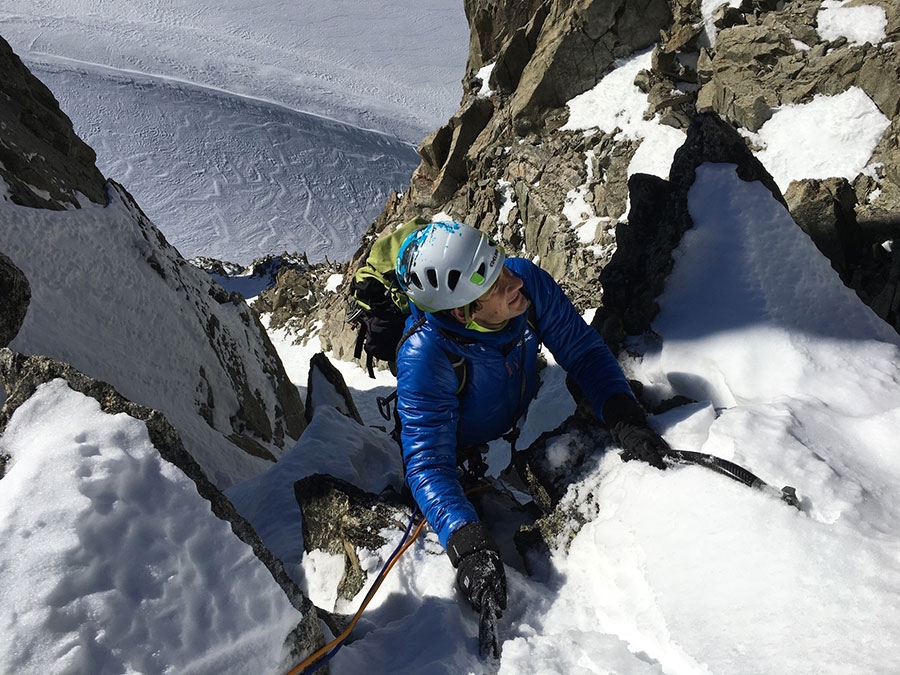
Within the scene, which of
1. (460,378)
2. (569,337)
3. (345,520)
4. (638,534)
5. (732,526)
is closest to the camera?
(732,526)

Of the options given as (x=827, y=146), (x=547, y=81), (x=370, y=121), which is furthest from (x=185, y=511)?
(x=370, y=121)

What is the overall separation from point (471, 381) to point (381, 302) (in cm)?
117

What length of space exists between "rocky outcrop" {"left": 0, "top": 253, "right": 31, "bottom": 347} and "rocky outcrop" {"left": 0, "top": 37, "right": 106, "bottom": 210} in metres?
2.35

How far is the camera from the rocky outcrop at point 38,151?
22.7 feet

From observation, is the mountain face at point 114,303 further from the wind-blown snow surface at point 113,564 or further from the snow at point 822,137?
the snow at point 822,137

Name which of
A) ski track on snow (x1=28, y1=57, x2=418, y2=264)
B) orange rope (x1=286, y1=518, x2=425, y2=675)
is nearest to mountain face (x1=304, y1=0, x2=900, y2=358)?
orange rope (x1=286, y1=518, x2=425, y2=675)

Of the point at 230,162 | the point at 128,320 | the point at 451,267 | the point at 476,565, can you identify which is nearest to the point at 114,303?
the point at 128,320

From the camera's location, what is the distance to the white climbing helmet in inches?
126

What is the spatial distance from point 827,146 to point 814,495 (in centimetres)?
1078

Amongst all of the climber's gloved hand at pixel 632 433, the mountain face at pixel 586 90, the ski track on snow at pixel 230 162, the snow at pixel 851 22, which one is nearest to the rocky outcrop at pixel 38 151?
the climber's gloved hand at pixel 632 433

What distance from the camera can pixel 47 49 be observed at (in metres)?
48.2

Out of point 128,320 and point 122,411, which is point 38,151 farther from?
point 122,411

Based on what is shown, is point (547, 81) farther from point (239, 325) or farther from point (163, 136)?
point (163, 136)

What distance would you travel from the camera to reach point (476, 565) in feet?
9.51
